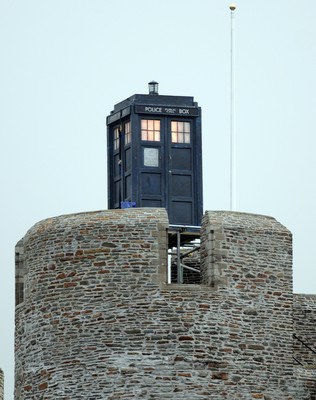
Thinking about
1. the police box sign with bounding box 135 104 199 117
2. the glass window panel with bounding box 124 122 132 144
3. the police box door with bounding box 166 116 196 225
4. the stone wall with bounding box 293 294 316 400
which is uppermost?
the police box sign with bounding box 135 104 199 117

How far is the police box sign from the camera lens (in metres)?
54.4

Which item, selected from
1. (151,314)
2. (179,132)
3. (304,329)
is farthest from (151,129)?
(304,329)

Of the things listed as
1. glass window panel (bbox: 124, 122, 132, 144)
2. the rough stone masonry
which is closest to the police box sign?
glass window panel (bbox: 124, 122, 132, 144)

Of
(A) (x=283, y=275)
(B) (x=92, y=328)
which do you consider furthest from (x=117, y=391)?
(A) (x=283, y=275)

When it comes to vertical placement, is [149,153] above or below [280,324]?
above

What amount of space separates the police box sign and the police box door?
15 cm

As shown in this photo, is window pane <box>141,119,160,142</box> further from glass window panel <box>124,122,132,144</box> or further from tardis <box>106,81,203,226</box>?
glass window panel <box>124,122,132,144</box>

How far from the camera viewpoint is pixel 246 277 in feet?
169

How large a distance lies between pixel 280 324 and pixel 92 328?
4210 mm

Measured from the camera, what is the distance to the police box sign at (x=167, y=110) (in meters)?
54.4

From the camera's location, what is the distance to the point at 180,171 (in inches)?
2146

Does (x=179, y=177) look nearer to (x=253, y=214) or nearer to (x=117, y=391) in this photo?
(x=253, y=214)

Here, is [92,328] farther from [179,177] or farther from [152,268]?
[179,177]

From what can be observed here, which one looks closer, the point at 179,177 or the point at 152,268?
the point at 152,268
